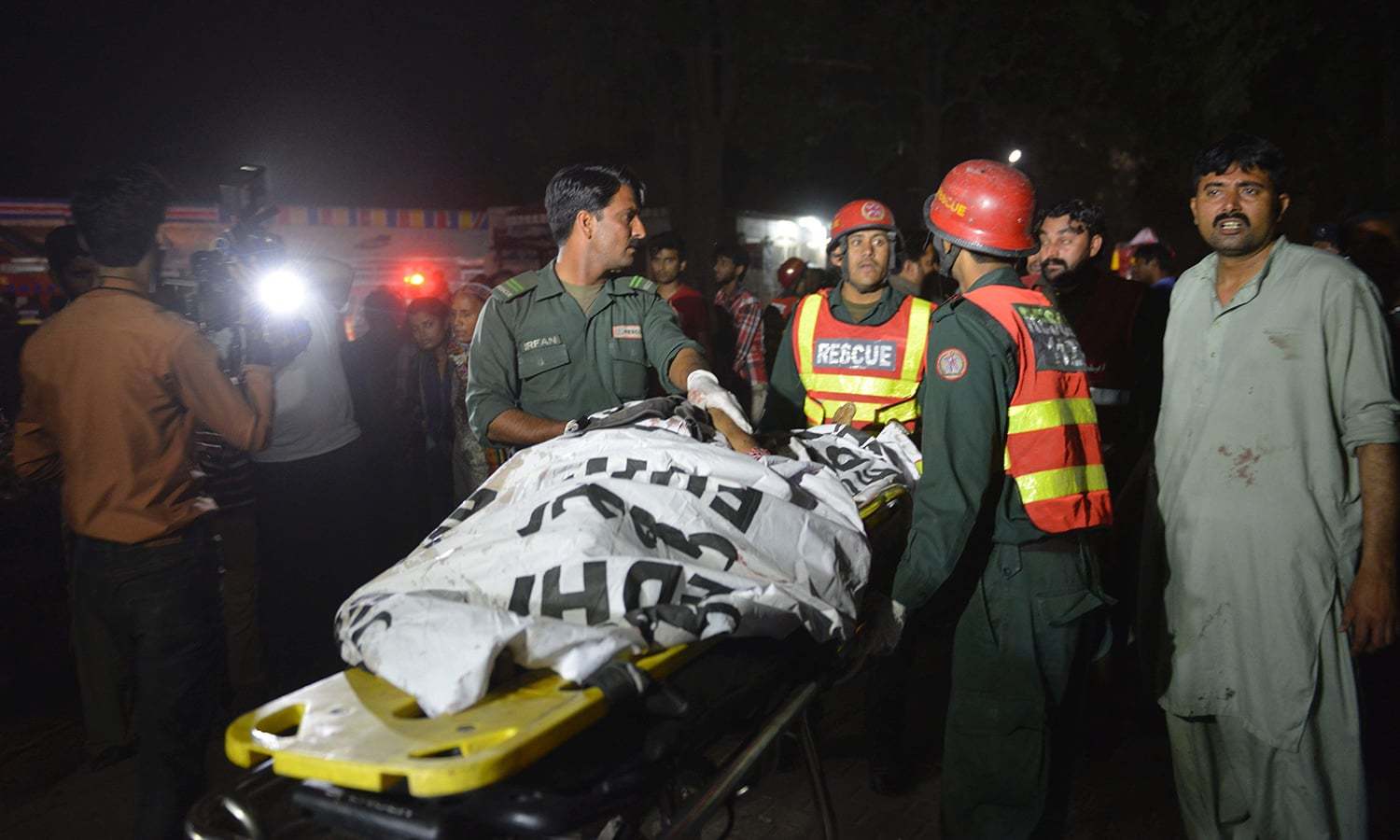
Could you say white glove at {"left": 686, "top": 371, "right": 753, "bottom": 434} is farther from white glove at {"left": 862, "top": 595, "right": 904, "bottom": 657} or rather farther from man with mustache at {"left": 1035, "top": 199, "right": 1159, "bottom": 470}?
man with mustache at {"left": 1035, "top": 199, "right": 1159, "bottom": 470}

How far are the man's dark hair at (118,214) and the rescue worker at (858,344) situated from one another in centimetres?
238

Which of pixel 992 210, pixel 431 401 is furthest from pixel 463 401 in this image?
pixel 992 210

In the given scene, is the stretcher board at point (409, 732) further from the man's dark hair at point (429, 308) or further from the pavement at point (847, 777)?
the man's dark hair at point (429, 308)

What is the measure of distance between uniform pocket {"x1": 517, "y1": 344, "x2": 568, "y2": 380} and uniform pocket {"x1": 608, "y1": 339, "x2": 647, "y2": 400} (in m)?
0.16

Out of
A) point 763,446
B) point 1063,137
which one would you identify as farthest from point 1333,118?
point 763,446

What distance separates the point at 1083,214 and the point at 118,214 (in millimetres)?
3640

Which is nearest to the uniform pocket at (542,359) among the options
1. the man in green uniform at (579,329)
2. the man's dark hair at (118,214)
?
the man in green uniform at (579,329)

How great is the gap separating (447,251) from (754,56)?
6603mm

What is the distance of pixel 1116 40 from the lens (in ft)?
55.4

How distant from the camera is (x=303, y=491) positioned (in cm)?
454

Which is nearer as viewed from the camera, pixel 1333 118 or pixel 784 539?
pixel 784 539

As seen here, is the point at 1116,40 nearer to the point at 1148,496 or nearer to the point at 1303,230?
the point at 1303,230

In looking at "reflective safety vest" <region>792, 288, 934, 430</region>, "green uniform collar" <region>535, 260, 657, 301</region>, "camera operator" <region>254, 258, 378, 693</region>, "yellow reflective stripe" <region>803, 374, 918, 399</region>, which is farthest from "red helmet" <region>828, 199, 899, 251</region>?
"camera operator" <region>254, 258, 378, 693</region>

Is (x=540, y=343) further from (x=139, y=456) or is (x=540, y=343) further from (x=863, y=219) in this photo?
(x=863, y=219)
